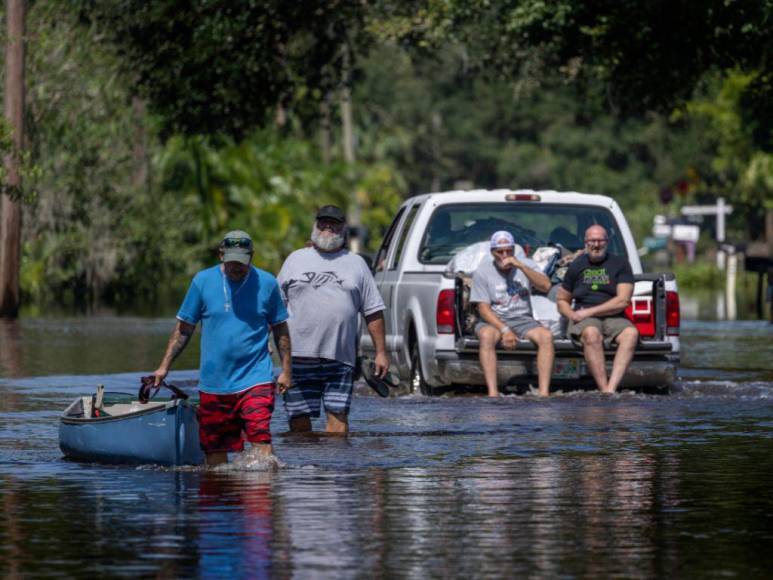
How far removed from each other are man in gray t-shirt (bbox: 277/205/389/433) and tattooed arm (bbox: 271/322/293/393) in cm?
131

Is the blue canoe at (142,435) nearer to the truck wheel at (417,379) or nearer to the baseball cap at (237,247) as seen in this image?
the baseball cap at (237,247)

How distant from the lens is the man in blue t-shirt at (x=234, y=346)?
12758 millimetres

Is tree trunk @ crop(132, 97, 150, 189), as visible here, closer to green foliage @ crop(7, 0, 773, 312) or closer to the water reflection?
green foliage @ crop(7, 0, 773, 312)

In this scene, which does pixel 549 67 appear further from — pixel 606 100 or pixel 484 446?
pixel 484 446

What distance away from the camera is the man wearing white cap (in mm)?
18391

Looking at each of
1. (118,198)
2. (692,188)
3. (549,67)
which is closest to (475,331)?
(549,67)

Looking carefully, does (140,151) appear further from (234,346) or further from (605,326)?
(234,346)

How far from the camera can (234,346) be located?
1277 centimetres

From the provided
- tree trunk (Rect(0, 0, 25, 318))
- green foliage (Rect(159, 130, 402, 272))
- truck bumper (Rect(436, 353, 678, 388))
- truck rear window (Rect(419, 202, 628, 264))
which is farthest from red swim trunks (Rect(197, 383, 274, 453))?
green foliage (Rect(159, 130, 402, 272))

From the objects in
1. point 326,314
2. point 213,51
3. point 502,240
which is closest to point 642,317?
point 502,240

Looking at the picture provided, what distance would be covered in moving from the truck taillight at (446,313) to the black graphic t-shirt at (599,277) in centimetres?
115

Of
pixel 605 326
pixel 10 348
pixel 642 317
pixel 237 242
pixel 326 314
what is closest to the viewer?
pixel 237 242

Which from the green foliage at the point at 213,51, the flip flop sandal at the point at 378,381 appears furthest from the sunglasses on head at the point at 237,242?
the green foliage at the point at 213,51

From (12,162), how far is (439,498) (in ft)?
81.9
